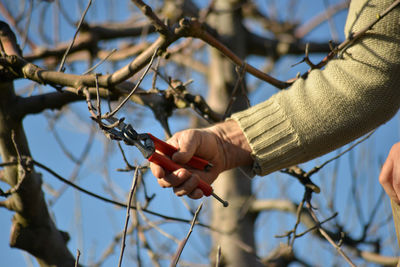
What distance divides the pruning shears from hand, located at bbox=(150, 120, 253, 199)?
19 mm

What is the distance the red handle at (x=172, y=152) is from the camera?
1353 mm

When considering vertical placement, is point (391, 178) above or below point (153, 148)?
below

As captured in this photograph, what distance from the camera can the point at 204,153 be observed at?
145 centimetres

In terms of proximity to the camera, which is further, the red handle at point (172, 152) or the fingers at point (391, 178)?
the red handle at point (172, 152)

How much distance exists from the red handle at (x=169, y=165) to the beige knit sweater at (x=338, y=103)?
0.83ft

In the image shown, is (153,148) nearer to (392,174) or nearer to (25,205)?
(392,174)

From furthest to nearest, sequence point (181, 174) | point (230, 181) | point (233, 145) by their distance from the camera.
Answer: point (230, 181) < point (233, 145) < point (181, 174)

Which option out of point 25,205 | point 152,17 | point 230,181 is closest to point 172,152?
point 152,17

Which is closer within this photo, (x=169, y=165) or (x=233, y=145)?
(x=169, y=165)

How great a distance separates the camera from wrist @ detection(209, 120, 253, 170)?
1.50 m

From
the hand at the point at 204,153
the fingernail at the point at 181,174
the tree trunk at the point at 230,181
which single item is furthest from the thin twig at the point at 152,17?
the tree trunk at the point at 230,181

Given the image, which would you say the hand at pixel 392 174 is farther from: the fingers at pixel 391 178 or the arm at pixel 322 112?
the arm at pixel 322 112

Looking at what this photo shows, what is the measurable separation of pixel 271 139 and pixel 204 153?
22 cm

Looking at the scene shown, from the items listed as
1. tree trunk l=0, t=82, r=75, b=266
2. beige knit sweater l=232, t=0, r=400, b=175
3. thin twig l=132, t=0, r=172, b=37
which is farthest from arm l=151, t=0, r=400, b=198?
tree trunk l=0, t=82, r=75, b=266
